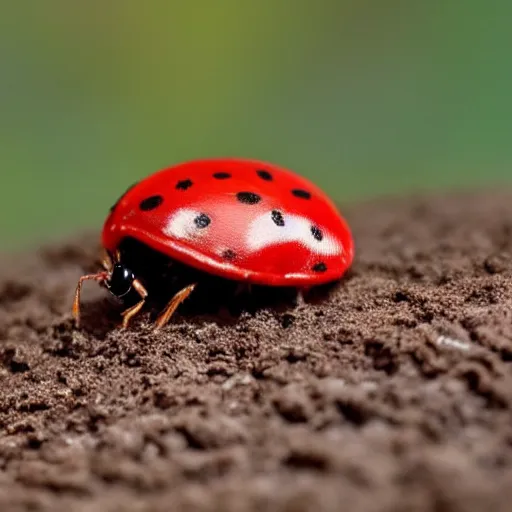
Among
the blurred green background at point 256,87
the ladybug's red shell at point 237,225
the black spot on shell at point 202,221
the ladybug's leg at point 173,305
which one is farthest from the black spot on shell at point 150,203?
the blurred green background at point 256,87

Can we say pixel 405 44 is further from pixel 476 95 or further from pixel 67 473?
pixel 67 473

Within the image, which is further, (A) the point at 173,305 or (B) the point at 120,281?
(B) the point at 120,281

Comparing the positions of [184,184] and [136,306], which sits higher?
[184,184]

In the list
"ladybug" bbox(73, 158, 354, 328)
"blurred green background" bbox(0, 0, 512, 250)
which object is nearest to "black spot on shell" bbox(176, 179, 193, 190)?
"ladybug" bbox(73, 158, 354, 328)

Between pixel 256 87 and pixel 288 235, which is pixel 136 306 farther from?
pixel 256 87

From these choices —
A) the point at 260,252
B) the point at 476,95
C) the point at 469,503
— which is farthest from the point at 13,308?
the point at 476,95

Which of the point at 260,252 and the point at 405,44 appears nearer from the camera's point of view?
the point at 260,252

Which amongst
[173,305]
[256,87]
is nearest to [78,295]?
[173,305]
